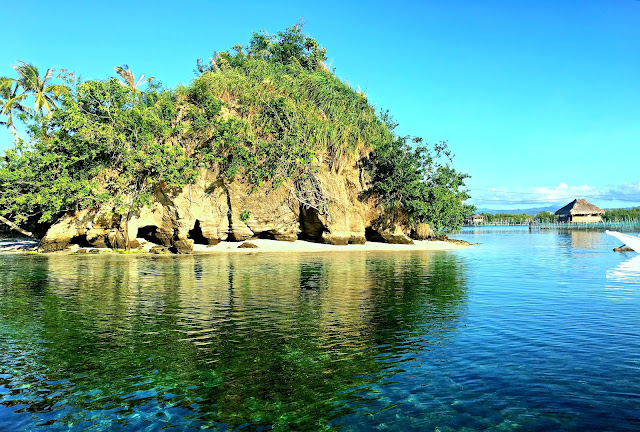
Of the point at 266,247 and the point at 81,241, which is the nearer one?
the point at 81,241

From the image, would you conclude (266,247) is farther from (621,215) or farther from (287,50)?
(621,215)

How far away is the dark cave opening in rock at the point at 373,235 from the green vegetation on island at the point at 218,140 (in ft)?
9.18

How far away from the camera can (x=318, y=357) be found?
313 inches

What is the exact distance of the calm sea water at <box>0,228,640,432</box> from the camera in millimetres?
5680

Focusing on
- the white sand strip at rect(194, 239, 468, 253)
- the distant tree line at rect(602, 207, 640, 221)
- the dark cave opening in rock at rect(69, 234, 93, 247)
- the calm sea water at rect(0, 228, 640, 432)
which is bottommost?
the calm sea water at rect(0, 228, 640, 432)

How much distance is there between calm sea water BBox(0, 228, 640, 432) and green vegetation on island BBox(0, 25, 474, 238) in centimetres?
1695

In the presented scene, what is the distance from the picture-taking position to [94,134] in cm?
3062

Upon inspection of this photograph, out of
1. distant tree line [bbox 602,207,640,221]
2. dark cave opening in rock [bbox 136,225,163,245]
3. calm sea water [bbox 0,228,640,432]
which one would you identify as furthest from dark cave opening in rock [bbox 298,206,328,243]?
distant tree line [bbox 602,207,640,221]

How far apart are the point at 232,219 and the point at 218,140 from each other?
6821 mm

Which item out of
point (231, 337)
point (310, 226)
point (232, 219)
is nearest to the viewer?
point (231, 337)

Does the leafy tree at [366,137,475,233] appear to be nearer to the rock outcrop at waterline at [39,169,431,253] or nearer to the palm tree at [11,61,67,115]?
the rock outcrop at waterline at [39,169,431,253]

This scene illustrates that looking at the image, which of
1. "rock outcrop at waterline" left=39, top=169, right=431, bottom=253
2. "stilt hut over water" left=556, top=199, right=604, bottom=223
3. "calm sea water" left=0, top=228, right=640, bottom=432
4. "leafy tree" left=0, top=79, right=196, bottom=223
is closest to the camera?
"calm sea water" left=0, top=228, right=640, bottom=432

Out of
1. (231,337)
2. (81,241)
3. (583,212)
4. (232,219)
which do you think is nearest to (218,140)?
(232,219)

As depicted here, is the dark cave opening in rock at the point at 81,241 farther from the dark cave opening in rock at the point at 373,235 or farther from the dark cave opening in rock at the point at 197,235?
the dark cave opening in rock at the point at 373,235
